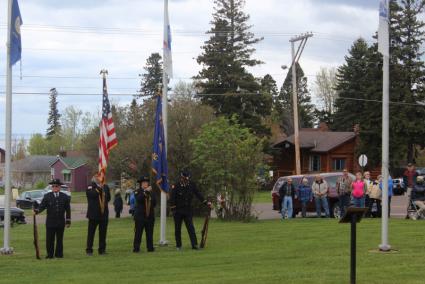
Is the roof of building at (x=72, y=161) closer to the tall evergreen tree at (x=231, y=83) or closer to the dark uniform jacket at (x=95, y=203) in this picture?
the tall evergreen tree at (x=231, y=83)

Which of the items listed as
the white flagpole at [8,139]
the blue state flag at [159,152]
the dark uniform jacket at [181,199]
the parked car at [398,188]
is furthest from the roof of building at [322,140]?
the white flagpole at [8,139]

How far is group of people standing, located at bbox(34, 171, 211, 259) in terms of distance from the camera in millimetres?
16125

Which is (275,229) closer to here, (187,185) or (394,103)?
Result: (187,185)

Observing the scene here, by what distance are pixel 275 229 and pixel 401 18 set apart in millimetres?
44299

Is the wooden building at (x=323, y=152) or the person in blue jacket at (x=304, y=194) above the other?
the wooden building at (x=323, y=152)

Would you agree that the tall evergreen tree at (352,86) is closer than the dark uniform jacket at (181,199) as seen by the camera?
No

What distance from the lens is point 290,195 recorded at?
28766 mm

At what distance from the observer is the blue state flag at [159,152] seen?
58.5ft

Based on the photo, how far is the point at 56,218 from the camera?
52.9 ft

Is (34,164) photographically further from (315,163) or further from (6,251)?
(6,251)

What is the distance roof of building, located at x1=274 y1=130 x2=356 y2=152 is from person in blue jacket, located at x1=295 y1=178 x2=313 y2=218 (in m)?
38.6

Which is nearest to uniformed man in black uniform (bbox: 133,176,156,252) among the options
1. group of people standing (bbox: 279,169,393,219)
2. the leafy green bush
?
the leafy green bush

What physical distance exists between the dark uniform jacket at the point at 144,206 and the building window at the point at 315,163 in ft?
174

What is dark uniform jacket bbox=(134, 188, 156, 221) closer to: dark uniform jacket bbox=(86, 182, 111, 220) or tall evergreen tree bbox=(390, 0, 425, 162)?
dark uniform jacket bbox=(86, 182, 111, 220)
